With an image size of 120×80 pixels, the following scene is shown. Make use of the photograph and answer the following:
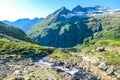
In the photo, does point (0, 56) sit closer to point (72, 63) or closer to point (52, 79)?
point (72, 63)

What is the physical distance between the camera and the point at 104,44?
145625 mm

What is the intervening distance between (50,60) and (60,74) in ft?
93.7

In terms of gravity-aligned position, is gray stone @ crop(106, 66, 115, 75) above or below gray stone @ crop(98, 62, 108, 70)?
below

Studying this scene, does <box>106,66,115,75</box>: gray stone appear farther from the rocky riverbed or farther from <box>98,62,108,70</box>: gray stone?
<box>98,62,108,70</box>: gray stone

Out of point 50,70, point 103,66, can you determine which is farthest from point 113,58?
point 50,70

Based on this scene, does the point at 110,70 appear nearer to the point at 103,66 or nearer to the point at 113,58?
the point at 103,66

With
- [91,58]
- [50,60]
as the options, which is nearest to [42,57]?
[50,60]

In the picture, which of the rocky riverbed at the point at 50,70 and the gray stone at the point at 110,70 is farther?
the gray stone at the point at 110,70

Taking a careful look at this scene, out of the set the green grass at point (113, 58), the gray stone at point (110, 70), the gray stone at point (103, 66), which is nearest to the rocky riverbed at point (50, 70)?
the gray stone at point (110, 70)

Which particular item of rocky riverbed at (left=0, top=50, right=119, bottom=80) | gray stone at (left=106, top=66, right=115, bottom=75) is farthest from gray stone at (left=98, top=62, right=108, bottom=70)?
gray stone at (left=106, top=66, right=115, bottom=75)

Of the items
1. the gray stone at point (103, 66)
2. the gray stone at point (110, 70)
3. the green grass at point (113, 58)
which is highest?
the green grass at point (113, 58)

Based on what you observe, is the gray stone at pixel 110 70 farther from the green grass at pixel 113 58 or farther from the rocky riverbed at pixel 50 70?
the green grass at pixel 113 58

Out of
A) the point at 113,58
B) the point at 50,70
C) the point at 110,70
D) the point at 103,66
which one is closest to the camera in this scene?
the point at 110,70

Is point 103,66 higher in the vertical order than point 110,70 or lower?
higher
